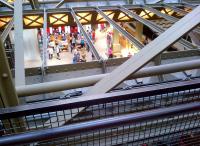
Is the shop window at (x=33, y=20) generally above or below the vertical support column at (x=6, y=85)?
above

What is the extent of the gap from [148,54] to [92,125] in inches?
47.0

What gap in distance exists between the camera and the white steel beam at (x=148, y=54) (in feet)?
7.37

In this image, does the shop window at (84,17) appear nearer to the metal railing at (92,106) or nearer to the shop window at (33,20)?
the shop window at (33,20)

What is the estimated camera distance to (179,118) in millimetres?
1969

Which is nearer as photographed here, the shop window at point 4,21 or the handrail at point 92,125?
the handrail at point 92,125

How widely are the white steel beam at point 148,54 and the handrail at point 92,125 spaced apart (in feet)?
2.68

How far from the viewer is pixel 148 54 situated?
228 cm

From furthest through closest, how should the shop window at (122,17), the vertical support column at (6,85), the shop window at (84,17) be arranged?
1. the shop window at (122,17)
2. the shop window at (84,17)
3. the vertical support column at (6,85)

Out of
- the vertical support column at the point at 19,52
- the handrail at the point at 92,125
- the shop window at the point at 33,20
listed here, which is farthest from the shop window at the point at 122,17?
the handrail at the point at 92,125

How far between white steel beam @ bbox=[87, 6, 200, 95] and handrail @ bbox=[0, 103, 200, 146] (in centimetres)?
82

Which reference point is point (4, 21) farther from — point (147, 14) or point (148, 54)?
point (148, 54)

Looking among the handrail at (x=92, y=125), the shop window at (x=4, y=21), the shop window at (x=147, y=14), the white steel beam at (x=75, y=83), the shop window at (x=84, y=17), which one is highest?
the shop window at (x=147, y=14)

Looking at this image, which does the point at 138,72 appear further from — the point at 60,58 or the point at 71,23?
the point at 60,58

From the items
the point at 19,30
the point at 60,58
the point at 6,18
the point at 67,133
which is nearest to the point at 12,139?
the point at 67,133
